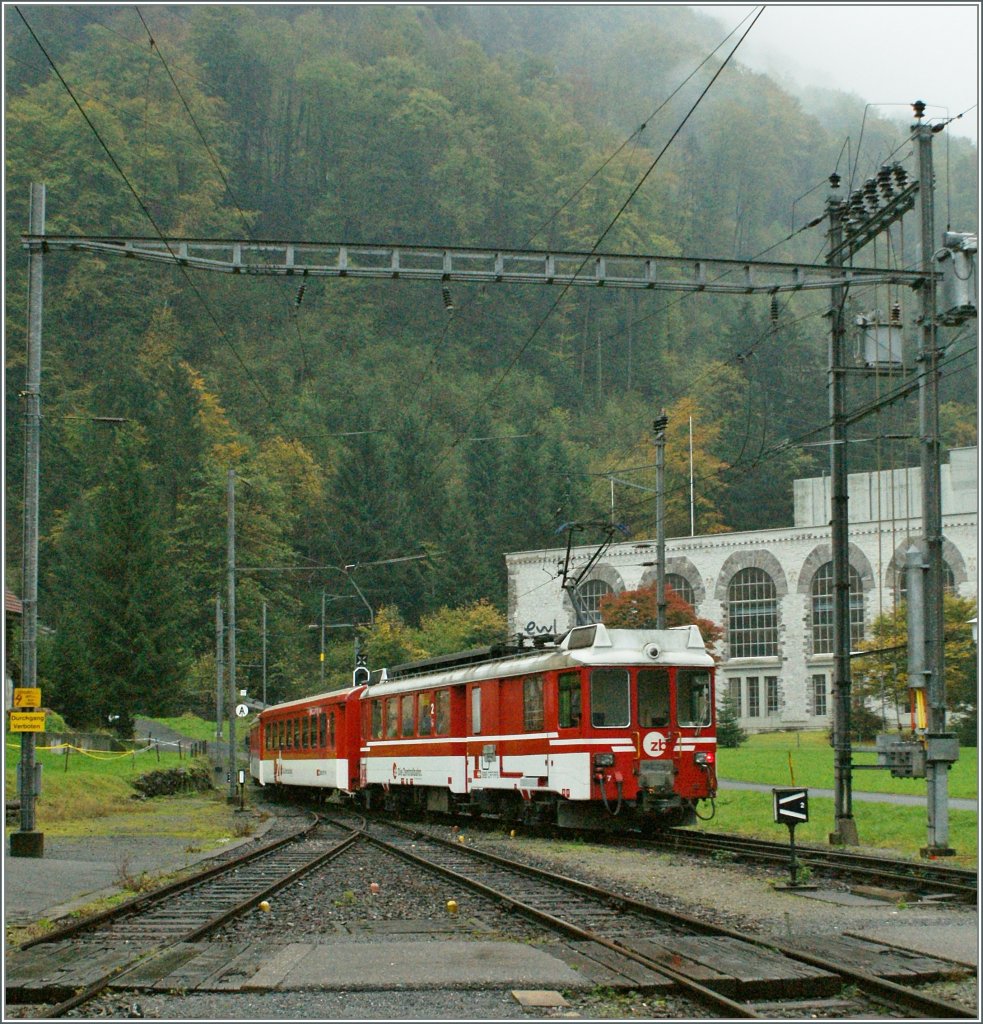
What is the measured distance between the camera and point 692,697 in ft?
72.2

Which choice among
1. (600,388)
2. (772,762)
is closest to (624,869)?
(772,762)

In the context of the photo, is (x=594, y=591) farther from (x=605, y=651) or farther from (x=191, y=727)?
(x=605, y=651)

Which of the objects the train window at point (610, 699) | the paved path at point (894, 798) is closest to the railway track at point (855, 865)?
the train window at point (610, 699)

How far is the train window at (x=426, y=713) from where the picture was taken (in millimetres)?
27220

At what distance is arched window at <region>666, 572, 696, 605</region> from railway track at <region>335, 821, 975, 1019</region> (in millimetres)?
59220

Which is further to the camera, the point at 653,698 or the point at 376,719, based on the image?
the point at 376,719

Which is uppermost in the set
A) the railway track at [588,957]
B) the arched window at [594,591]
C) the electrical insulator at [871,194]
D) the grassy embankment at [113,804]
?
the electrical insulator at [871,194]

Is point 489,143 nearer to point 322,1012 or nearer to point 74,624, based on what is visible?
point 74,624

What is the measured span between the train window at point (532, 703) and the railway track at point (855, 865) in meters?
2.38

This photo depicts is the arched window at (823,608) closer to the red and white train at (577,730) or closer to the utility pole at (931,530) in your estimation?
the red and white train at (577,730)

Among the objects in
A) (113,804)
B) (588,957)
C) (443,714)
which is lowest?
(113,804)

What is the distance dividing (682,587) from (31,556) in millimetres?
55569

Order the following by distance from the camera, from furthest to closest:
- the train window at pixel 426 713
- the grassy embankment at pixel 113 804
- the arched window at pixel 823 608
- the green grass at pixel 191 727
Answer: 1. the green grass at pixel 191 727
2. the arched window at pixel 823 608
3. the train window at pixel 426 713
4. the grassy embankment at pixel 113 804

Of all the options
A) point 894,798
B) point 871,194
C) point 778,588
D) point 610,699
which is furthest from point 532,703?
point 778,588
